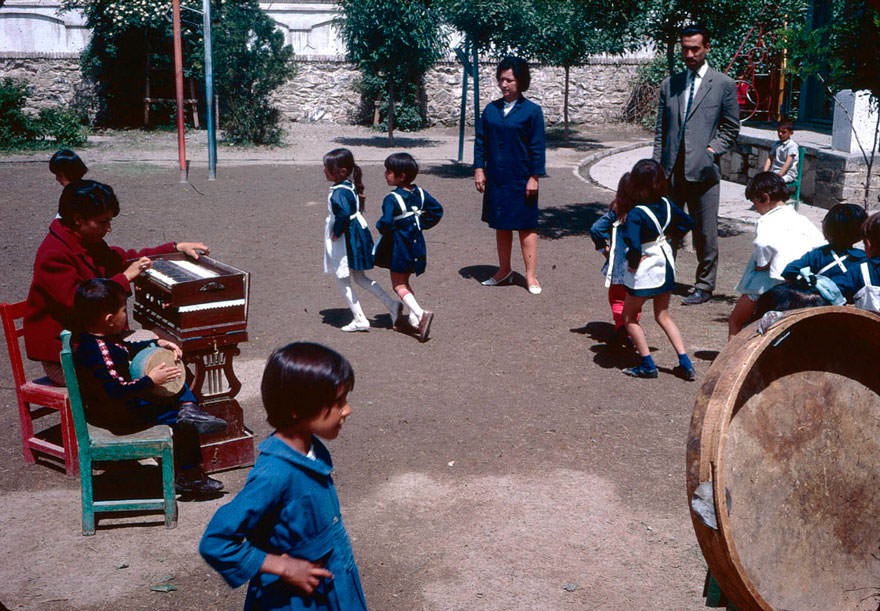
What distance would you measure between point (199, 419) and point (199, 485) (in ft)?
1.19

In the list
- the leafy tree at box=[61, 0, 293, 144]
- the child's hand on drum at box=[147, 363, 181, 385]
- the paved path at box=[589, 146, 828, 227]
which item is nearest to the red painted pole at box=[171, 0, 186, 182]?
the leafy tree at box=[61, 0, 293, 144]

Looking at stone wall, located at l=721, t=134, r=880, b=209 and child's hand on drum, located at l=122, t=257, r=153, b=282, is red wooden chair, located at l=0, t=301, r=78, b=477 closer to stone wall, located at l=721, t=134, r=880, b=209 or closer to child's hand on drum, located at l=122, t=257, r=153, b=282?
child's hand on drum, located at l=122, t=257, r=153, b=282

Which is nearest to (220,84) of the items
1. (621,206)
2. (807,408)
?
(621,206)

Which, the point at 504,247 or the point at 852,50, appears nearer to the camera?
the point at 852,50

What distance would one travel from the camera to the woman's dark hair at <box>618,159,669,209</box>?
5.77m

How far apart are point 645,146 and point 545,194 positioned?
24.7 ft

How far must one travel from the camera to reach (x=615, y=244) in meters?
6.15

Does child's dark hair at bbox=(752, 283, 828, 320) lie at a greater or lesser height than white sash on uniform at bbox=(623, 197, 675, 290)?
greater

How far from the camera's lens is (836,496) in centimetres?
293

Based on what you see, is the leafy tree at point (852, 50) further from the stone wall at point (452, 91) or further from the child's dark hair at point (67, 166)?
the stone wall at point (452, 91)

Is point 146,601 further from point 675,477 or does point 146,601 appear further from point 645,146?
point 645,146

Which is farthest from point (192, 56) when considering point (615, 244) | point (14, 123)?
point (615, 244)

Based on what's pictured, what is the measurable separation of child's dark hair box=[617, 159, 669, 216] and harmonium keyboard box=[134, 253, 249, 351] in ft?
8.57

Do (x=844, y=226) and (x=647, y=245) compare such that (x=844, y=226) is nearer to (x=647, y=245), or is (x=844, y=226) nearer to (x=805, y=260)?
(x=805, y=260)
